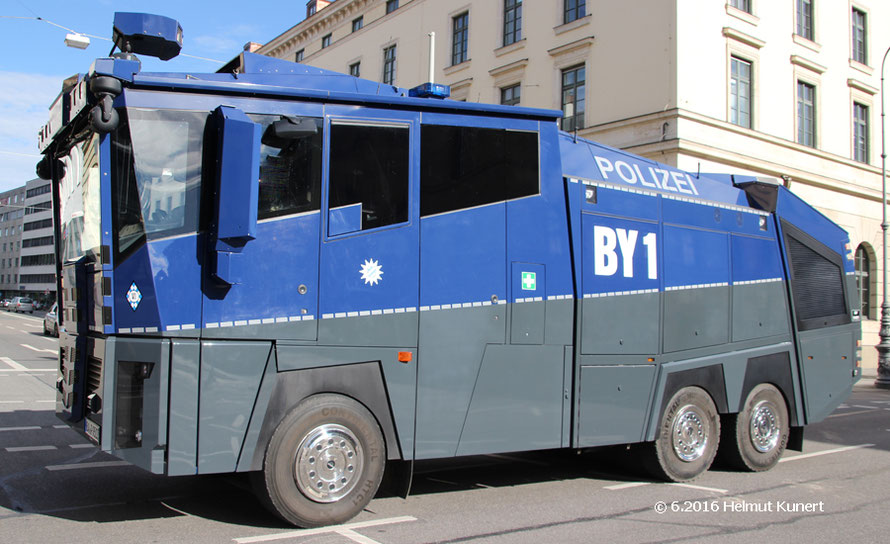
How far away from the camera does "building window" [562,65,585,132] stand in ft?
82.9

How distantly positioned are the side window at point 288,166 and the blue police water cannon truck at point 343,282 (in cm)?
2

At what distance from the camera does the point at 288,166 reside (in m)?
5.35

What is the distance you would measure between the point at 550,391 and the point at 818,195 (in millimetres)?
24993

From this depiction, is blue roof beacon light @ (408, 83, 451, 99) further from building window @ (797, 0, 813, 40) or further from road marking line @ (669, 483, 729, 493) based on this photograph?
building window @ (797, 0, 813, 40)

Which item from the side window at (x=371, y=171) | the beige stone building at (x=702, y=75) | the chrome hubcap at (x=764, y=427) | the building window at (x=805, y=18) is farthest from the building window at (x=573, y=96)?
the side window at (x=371, y=171)

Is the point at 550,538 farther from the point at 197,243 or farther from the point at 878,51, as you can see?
the point at 878,51

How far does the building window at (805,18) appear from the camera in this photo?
88.4ft

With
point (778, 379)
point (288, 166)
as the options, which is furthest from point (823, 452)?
point (288, 166)

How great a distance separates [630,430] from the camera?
7109 mm

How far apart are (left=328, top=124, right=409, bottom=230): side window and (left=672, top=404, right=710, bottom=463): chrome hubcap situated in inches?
153

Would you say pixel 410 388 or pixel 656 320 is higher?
pixel 656 320

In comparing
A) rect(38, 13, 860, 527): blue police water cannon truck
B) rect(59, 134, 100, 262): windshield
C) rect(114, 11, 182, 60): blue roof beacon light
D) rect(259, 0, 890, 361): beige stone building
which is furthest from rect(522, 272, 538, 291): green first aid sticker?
rect(259, 0, 890, 361): beige stone building

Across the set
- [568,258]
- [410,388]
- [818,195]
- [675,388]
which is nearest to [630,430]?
[675,388]

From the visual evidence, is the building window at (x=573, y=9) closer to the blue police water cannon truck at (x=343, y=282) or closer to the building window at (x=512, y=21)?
the building window at (x=512, y=21)
